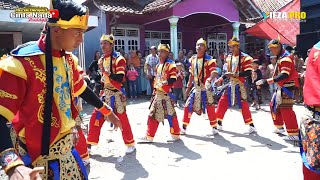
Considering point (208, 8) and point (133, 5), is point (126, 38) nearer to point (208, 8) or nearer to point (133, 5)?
point (133, 5)

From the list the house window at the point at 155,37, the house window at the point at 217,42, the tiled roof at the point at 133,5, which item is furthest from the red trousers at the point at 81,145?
the house window at the point at 217,42

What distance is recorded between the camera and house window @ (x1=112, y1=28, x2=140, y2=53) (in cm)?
1461

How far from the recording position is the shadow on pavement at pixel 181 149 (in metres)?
5.46

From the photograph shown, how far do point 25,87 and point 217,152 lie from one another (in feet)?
13.8

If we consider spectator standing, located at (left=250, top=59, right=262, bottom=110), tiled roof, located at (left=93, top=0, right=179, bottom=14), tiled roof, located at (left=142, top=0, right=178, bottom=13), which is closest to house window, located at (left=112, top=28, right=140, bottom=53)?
tiled roof, located at (left=93, top=0, right=179, bottom=14)

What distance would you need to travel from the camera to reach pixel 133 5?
15000mm

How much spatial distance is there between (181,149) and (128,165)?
118 centimetres

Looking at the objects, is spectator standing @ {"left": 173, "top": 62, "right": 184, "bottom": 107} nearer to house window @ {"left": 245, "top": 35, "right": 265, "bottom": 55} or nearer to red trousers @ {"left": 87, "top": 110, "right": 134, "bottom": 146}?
red trousers @ {"left": 87, "top": 110, "right": 134, "bottom": 146}

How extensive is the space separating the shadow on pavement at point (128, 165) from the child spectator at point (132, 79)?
6663 millimetres

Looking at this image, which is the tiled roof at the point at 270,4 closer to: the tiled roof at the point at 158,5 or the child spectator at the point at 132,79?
the tiled roof at the point at 158,5

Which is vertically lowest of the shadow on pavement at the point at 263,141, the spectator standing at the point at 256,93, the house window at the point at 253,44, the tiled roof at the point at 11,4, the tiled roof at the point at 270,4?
the shadow on pavement at the point at 263,141

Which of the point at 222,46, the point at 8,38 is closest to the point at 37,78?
the point at 8,38

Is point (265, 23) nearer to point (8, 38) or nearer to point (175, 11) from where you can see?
point (175, 11)

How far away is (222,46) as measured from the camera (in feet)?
60.7
